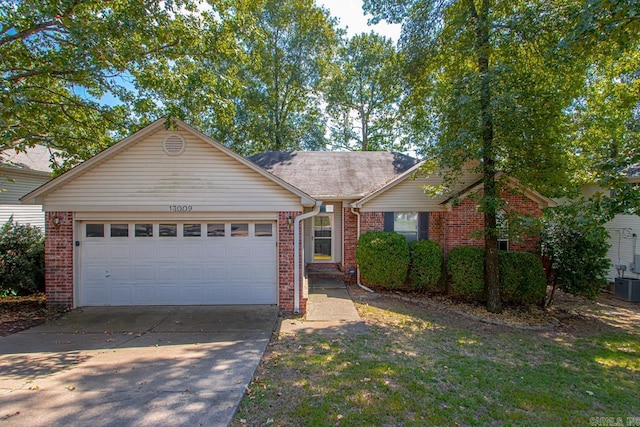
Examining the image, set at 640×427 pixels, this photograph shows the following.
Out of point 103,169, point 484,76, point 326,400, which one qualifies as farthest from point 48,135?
point 484,76

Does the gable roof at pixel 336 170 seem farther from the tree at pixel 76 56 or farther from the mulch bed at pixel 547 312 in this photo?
the tree at pixel 76 56

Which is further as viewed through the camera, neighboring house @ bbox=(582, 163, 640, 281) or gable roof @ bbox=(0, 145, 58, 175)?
gable roof @ bbox=(0, 145, 58, 175)

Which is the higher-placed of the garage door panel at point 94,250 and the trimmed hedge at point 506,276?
the garage door panel at point 94,250

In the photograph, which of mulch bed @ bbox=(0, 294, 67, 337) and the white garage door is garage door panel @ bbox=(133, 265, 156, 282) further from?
mulch bed @ bbox=(0, 294, 67, 337)

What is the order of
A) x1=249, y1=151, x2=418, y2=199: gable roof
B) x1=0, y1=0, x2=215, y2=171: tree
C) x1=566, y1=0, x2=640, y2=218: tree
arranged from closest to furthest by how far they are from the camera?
x1=566, y1=0, x2=640, y2=218: tree < x1=0, y1=0, x2=215, y2=171: tree < x1=249, y1=151, x2=418, y2=199: gable roof

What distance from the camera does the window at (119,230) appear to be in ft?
27.2

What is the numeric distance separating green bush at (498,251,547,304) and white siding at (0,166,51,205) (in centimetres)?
1642

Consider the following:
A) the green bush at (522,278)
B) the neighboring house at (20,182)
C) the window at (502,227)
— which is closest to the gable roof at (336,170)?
the window at (502,227)

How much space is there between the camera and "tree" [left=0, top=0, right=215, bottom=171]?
6.83m

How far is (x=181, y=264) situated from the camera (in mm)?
→ 8344

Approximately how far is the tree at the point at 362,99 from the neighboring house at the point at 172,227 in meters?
18.2

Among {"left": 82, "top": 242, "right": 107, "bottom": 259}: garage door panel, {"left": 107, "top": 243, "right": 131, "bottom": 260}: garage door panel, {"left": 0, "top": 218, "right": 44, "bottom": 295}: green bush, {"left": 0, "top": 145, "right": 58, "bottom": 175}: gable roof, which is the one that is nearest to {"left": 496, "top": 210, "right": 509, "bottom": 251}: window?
{"left": 107, "top": 243, "right": 131, "bottom": 260}: garage door panel

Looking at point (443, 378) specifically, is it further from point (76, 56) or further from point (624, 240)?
point (624, 240)

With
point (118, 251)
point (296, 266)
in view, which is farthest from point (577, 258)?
point (118, 251)
